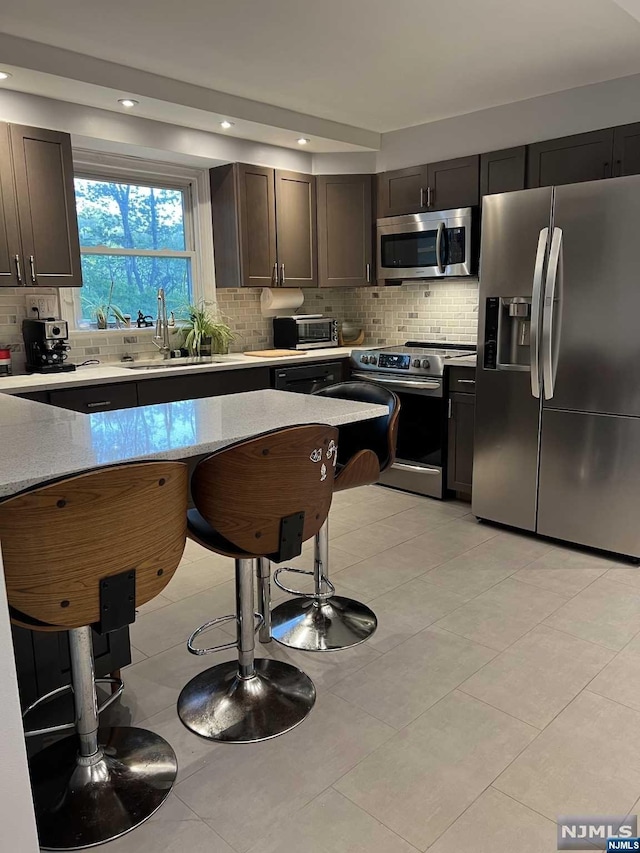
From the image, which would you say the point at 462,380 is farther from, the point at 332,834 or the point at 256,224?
the point at 332,834

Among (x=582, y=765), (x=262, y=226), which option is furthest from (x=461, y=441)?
(x=582, y=765)

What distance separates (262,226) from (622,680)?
12.1 ft

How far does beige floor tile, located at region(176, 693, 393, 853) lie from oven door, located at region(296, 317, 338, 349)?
3.38 meters

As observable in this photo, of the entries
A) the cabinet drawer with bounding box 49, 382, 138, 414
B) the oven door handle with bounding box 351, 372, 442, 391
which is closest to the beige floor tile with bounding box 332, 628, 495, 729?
the oven door handle with bounding box 351, 372, 442, 391

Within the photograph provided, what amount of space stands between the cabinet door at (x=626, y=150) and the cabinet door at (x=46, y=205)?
313cm

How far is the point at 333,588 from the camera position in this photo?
9.18 feet

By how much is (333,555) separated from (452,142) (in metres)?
2.98

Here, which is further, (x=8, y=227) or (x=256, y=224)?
(x=256, y=224)

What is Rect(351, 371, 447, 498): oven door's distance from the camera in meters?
4.37

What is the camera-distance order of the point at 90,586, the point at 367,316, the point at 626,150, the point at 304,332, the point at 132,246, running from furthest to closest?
the point at 367,316, the point at 304,332, the point at 132,246, the point at 626,150, the point at 90,586

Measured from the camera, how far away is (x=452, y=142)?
458 cm

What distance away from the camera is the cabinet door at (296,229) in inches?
193

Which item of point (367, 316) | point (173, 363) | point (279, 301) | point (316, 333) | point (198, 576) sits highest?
point (279, 301)

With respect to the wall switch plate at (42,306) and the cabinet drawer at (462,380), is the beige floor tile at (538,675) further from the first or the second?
the wall switch plate at (42,306)
